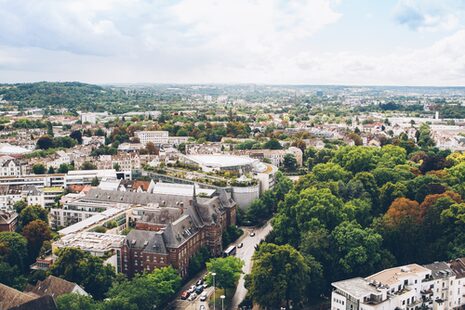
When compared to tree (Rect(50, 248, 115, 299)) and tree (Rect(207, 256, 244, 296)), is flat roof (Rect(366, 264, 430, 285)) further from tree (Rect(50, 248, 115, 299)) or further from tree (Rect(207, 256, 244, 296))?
tree (Rect(50, 248, 115, 299))

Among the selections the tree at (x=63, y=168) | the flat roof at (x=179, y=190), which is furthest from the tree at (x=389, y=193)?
the tree at (x=63, y=168)

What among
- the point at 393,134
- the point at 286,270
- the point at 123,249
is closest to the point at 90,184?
the point at 123,249

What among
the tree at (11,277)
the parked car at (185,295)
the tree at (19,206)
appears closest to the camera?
the tree at (11,277)

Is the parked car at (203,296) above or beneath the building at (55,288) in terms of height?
beneath

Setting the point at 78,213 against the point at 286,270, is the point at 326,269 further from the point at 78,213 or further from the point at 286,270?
the point at 78,213

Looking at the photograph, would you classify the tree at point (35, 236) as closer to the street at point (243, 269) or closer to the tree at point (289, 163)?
the street at point (243, 269)

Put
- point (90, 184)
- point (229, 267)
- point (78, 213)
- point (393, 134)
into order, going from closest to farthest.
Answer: point (229, 267)
point (78, 213)
point (90, 184)
point (393, 134)
